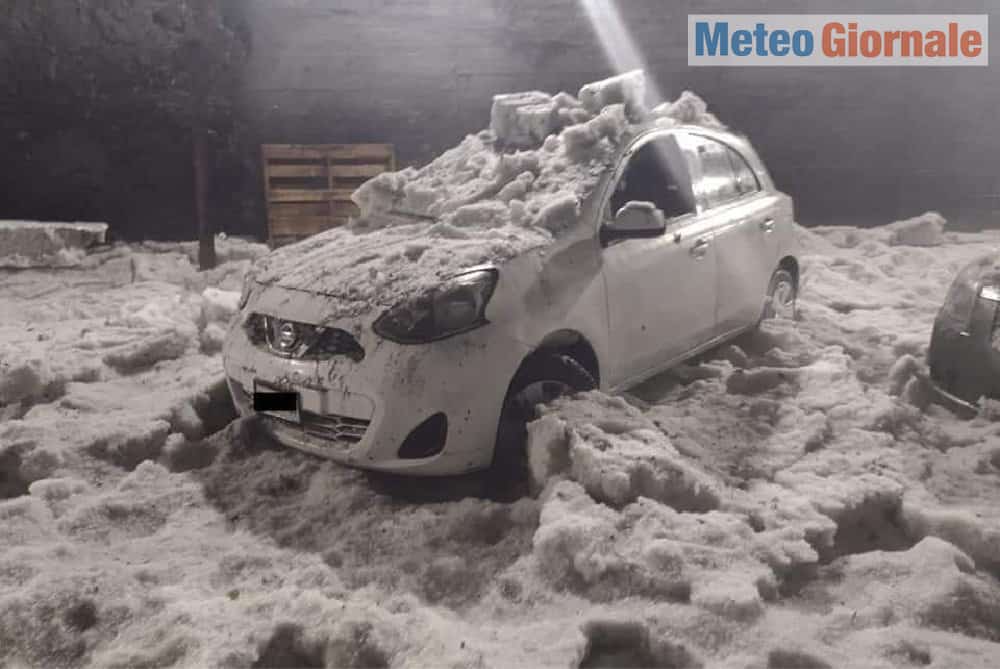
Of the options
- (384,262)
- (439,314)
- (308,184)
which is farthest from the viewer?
(308,184)

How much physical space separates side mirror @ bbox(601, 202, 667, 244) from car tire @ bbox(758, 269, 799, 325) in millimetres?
1973

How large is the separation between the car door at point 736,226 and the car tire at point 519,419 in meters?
1.62

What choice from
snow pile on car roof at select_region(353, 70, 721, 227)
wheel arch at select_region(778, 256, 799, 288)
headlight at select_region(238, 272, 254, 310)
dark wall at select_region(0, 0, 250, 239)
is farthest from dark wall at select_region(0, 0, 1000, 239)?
headlight at select_region(238, 272, 254, 310)

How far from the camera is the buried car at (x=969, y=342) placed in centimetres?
444

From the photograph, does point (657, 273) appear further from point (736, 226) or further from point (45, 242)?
point (45, 242)

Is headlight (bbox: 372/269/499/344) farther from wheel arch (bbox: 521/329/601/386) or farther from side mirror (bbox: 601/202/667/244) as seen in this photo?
side mirror (bbox: 601/202/667/244)

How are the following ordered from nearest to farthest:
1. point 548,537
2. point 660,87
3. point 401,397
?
point 548,537, point 401,397, point 660,87

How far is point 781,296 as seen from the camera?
6.67m

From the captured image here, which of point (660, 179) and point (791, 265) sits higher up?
point (660, 179)

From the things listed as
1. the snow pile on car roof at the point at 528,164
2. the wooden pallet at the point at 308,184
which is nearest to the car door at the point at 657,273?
the snow pile on car roof at the point at 528,164

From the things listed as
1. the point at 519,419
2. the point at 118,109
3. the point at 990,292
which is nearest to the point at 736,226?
the point at 990,292

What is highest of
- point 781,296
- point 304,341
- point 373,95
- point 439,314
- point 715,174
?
point 373,95

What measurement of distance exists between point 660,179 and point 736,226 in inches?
28.8

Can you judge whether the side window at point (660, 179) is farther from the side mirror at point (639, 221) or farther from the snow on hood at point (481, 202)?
the side mirror at point (639, 221)
